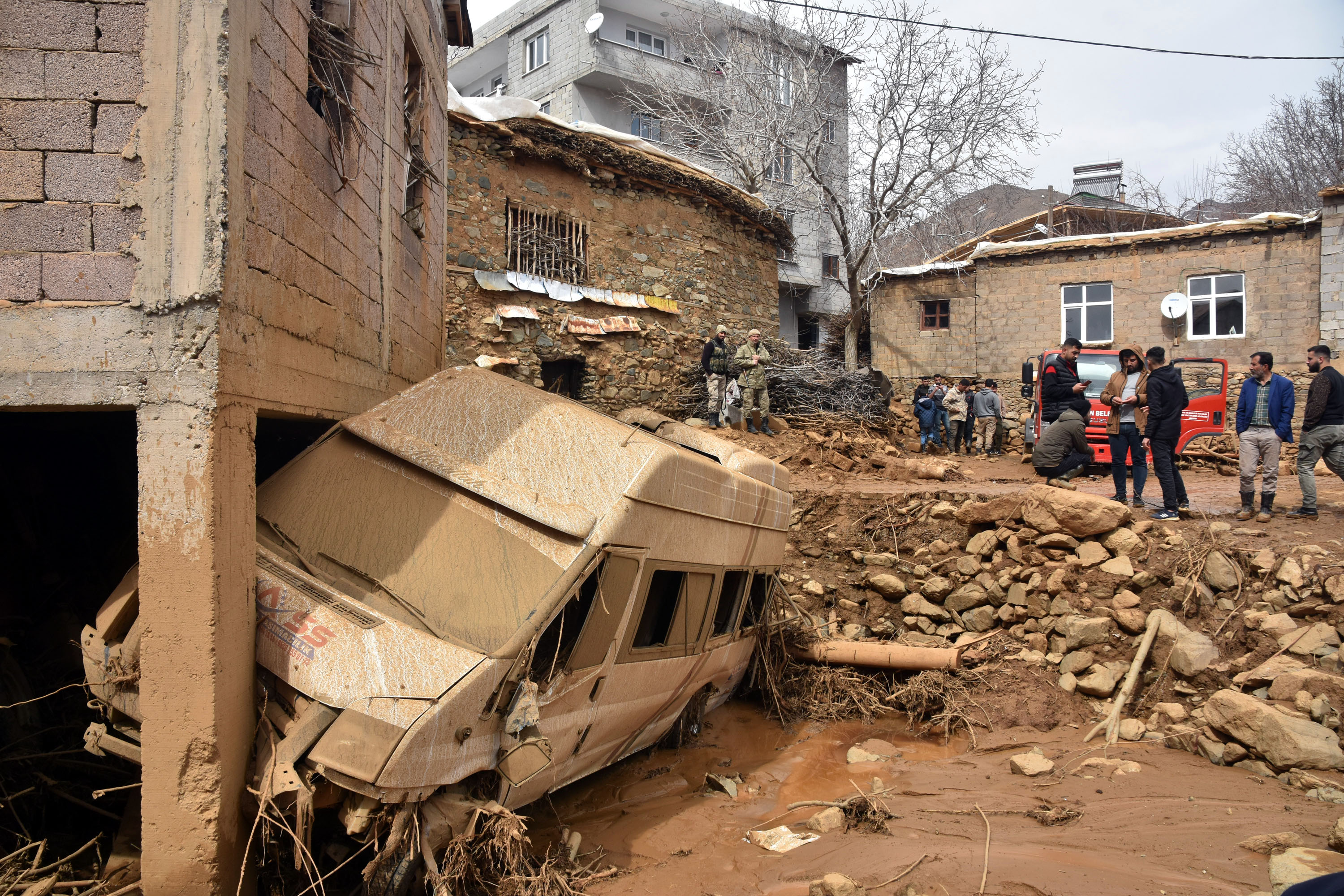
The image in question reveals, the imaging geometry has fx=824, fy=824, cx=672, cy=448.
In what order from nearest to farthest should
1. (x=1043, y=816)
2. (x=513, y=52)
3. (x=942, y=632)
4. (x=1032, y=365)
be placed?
(x=1043, y=816)
(x=942, y=632)
(x=1032, y=365)
(x=513, y=52)

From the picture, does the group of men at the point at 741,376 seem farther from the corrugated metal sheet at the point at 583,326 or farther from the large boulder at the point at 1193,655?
the large boulder at the point at 1193,655

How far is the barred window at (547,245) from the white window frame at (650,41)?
16.6 meters

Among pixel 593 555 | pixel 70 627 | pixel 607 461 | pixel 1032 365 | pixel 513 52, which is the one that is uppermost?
pixel 513 52

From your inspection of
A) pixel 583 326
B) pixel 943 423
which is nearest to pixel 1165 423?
pixel 943 423

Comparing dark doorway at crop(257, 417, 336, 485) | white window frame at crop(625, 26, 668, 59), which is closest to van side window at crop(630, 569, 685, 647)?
dark doorway at crop(257, 417, 336, 485)

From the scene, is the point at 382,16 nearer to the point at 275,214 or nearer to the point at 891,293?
the point at 275,214

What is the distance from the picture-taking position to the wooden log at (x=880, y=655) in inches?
289

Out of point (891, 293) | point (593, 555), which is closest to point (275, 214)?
point (593, 555)

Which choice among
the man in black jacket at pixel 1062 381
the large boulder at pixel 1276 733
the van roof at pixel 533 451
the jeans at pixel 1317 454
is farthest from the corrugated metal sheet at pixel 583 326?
the large boulder at pixel 1276 733

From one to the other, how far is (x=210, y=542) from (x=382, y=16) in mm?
4629

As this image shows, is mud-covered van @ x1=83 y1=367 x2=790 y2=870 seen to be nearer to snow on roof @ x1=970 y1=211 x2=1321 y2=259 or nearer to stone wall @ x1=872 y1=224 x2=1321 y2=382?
stone wall @ x1=872 y1=224 x2=1321 y2=382

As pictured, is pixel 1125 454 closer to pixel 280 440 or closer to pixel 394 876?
→ pixel 280 440

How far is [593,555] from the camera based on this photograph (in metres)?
3.88

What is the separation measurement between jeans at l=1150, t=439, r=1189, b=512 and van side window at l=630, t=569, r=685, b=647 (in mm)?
6111
